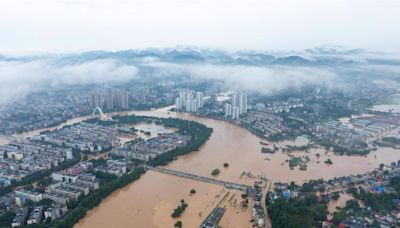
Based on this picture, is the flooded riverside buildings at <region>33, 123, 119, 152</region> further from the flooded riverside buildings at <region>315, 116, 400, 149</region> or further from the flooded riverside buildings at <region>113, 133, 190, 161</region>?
the flooded riverside buildings at <region>315, 116, 400, 149</region>

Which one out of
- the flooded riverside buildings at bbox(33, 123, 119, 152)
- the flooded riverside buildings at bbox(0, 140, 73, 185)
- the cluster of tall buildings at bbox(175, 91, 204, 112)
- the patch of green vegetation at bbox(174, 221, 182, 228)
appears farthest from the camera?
the cluster of tall buildings at bbox(175, 91, 204, 112)

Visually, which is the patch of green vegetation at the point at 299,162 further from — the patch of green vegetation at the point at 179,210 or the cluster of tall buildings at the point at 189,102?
the cluster of tall buildings at the point at 189,102

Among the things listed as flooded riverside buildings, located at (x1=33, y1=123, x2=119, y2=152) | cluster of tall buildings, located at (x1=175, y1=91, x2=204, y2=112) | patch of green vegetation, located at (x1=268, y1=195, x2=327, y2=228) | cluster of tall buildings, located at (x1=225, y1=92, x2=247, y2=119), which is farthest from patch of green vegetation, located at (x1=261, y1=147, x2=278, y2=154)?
cluster of tall buildings, located at (x1=175, y1=91, x2=204, y2=112)

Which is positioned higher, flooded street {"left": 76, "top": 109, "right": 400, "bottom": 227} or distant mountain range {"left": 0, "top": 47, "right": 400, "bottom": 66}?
distant mountain range {"left": 0, "top": 47, "right": 400, "bottom": 66}

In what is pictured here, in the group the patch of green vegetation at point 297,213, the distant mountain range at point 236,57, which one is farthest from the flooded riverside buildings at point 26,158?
the distant mountain range at point 236,57

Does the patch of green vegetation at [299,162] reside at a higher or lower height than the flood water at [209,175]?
higher

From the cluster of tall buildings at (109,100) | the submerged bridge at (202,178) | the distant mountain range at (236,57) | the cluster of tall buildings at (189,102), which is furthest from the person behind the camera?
the distant mountain range at (236,57)

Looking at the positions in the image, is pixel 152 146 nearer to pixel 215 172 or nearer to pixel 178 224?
pixel 215 172
